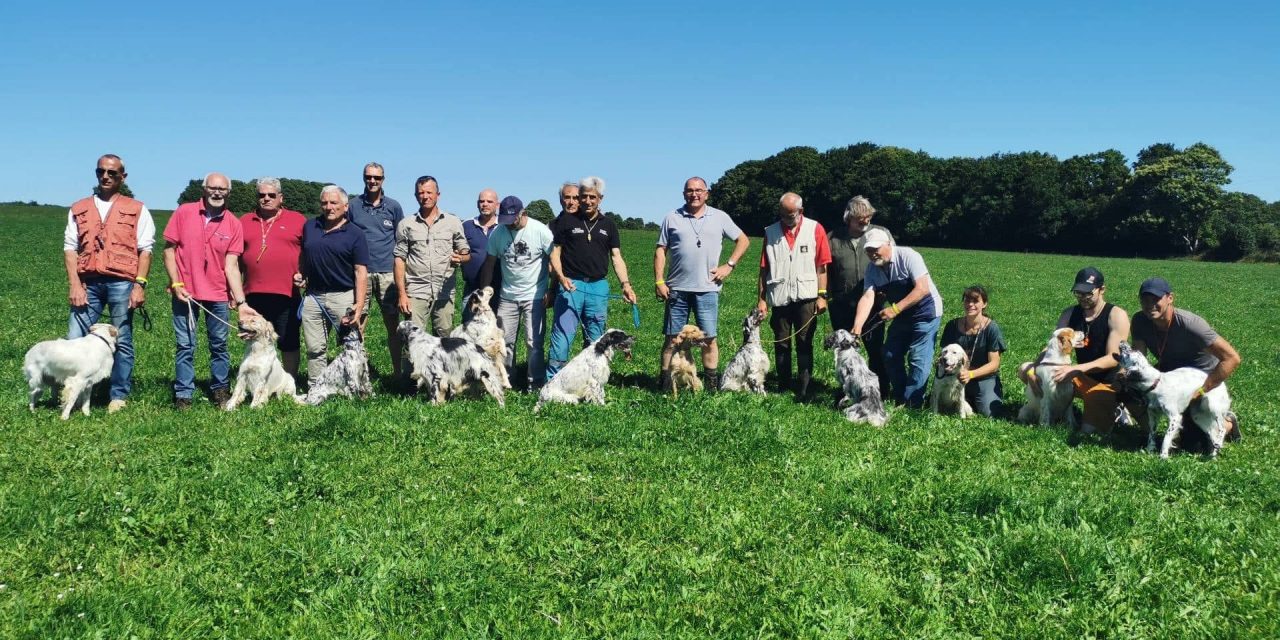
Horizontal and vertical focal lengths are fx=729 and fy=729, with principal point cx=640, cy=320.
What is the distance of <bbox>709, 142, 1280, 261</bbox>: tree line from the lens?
202ft

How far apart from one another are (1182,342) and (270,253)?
972 centimetres

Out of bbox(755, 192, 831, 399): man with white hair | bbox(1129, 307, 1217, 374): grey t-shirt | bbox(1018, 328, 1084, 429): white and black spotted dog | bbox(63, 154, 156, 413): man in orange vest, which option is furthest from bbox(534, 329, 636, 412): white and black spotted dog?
bbox(1129, 307, 1217, 374): grey t-shirt

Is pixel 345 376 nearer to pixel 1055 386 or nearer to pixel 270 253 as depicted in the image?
pixel 270 253

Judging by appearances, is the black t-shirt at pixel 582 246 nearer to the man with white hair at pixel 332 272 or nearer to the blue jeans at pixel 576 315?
the blue jeans at pixel 576 315

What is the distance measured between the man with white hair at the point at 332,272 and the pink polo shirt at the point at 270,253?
0.13 meters

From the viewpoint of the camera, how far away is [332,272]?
8.44 meters

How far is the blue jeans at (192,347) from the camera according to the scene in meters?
8.12

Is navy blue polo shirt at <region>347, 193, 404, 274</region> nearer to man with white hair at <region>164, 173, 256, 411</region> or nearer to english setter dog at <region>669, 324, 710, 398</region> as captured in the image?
man with white hair at <region>164, 173, 256, 411</region>

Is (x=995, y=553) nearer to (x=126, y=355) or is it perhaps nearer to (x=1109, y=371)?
(x=1109, y=371)

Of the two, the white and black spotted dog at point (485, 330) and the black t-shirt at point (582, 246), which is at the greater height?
the black t-shirt at point (582, 246)

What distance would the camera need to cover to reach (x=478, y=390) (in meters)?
8.70

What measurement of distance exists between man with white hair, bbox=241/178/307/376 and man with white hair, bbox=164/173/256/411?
158 millimetres

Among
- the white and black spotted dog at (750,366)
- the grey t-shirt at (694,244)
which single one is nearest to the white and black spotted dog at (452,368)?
the grey t-shirt at (694,244)

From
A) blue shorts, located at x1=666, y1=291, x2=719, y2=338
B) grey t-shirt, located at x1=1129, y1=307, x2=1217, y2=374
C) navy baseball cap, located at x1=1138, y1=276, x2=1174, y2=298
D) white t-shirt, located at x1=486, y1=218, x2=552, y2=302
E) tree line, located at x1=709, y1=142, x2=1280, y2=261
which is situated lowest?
grey t-shirt, located at x1=1129, y1=307, x2=1217, y2=374
